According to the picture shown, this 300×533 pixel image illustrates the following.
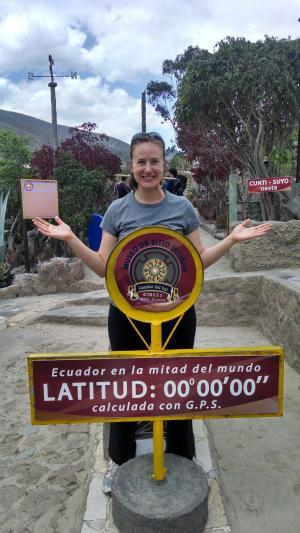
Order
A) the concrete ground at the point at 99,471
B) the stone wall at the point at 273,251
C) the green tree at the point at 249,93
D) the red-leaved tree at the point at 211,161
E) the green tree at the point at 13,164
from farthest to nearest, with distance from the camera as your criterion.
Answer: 1. the red-leaved tree at the point at 211,161
2. the green tree at the point at 13,164
3. the green tree at the point at 249,93
4. the stone wall at the point at 273,251
5. the concrete ground at the point at 99,471

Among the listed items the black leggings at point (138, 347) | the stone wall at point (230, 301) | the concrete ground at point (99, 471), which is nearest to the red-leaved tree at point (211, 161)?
the stone wall at point (230, 301)

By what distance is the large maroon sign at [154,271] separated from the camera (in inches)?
51.8

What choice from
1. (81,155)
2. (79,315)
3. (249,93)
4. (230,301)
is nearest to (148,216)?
(230,301)

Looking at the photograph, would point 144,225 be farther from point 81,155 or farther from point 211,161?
point 211,161

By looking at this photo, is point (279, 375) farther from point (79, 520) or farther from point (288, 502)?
point (79, 520)

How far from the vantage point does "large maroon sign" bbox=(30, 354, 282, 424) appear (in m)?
1.31

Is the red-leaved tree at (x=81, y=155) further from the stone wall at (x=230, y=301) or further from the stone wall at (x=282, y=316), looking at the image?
the stone wall at (x=282, y=316)

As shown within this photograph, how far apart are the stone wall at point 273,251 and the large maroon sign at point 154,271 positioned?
4.06 meters

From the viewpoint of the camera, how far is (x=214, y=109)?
32.1 feet

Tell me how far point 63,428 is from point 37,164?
24.0 feet

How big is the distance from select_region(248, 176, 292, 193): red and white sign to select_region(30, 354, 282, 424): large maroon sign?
5.80m

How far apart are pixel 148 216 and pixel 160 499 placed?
104 cm

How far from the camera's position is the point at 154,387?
4.38 feet

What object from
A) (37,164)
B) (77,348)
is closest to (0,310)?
(77,348)
